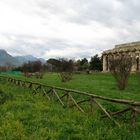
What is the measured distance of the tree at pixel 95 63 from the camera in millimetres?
95325

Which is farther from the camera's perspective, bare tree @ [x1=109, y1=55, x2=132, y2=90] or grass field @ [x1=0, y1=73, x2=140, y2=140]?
bare tree @ [x1=109, y1=55, x2=132, y2=90]

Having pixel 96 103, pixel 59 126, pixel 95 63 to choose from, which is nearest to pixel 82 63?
pixel 95 63

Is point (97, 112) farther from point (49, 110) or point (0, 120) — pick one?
point (0, 120)

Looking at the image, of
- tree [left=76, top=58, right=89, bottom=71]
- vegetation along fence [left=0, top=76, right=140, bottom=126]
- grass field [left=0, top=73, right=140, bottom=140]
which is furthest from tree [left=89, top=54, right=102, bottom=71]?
grass field [left=0, top=73, right=140, bottom=140]

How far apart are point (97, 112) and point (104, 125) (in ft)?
6.80

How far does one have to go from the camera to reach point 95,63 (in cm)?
9644

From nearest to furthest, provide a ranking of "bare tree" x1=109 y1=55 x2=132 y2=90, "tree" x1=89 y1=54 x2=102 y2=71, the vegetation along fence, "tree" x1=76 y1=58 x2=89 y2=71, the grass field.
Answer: the grass field → the vegetation along fence → "bare tree" x1=109 y1=55 x2=132 y2=90 → "tree" x1=89 y1=54 x2=102 y2=71 → "tree" x1=76 y1=58 x2=89 y2=71

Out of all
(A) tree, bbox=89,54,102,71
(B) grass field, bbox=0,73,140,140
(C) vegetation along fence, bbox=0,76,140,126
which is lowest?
(B) grass field, bbox=0,73,140,140

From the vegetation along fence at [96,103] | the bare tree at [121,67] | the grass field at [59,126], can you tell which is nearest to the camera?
the grass field at [59,126]

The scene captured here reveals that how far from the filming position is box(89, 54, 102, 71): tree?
95.3 m

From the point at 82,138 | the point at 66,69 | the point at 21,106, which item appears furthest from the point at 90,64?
the point at 82,138

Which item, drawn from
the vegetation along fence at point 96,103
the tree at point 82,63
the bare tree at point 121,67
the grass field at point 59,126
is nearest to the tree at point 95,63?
the tree at point 82,63

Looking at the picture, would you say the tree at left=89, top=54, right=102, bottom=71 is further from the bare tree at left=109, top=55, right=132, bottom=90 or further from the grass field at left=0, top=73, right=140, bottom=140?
the grass field at left=0, top=73, right=140, bottom=140

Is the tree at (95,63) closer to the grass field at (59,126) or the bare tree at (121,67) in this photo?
the bare tree at (121,67)
